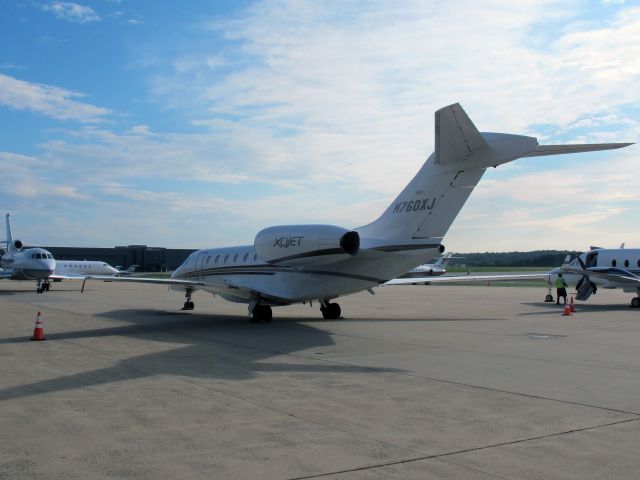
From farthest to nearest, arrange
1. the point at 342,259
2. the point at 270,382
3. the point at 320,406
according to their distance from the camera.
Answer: the point at 342,259 < the point at 270,382 < the point at 320,406

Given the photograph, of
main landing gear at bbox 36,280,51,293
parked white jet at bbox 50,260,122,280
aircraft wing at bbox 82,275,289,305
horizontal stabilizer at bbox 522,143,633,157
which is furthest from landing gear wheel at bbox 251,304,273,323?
parked white jet at bbox 50,260,122,280

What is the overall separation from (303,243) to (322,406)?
8.51 metres

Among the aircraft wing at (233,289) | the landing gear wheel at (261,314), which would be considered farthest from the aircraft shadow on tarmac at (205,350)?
the aircraft wing at (233,289)

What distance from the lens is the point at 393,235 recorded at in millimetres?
15523

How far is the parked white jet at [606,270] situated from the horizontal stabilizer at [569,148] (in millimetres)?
13383

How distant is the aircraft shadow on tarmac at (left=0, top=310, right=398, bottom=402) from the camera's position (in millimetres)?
9461

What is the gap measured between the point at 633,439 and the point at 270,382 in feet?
16.0

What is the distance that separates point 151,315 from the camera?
22.5m

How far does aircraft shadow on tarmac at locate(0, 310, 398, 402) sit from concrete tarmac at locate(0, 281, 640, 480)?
2.7 inches

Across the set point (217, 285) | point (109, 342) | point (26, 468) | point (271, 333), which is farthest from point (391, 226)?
point (26, 468)

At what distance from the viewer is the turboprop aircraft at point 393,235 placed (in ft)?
45.4

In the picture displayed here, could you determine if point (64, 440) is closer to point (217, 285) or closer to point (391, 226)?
point (391, 226)

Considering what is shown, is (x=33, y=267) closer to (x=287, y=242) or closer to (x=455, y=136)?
(x=287, y=242)

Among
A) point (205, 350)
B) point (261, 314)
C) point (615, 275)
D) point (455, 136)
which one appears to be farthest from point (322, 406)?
point (615, 275)
